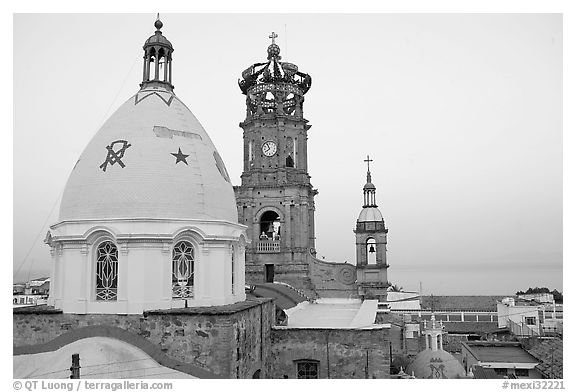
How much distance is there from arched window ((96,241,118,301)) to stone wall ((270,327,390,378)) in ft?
20.9

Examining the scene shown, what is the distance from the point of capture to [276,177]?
34.8 meters

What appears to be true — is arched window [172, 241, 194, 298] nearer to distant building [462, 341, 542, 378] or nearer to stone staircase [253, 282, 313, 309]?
stone staircase [253, 282, 313, 309]

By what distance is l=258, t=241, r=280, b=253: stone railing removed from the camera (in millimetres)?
34281

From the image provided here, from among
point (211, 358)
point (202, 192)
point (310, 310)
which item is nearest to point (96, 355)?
point (211, 358)

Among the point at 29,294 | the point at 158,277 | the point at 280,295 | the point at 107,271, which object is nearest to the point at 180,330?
the point at 158,277

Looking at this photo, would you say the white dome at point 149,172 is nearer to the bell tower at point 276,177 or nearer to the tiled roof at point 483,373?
the tiled roof at point 483,373

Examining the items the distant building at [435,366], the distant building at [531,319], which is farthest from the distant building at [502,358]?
the distant building at [531,319]

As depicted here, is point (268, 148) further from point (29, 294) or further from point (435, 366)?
point (435, 366)

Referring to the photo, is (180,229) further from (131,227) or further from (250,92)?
(250,92)

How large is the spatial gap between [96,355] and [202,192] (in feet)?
17.0

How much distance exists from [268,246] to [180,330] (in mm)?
20304

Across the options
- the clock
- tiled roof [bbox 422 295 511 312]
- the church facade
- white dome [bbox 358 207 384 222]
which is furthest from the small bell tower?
tiled roof [bbox 422 295 511 312]

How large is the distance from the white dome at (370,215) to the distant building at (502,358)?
970 cm

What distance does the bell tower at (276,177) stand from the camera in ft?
112
